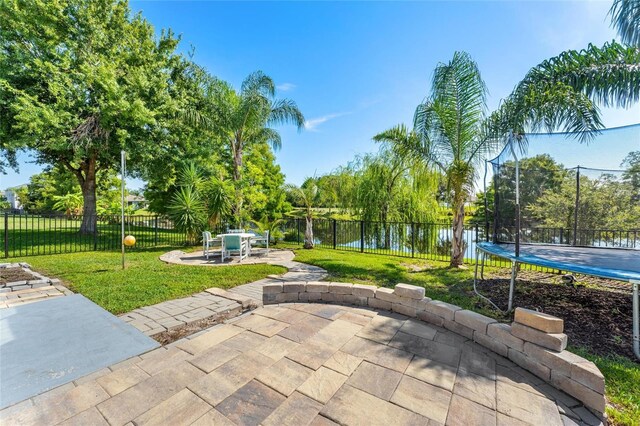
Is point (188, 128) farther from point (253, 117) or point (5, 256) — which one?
point (5, 256)

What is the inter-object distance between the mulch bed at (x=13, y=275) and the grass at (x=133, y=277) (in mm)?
363

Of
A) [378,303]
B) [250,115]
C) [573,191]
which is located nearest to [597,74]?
[573,191]

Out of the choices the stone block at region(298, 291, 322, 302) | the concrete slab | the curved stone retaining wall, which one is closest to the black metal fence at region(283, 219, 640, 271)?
the curved stone retaining wall

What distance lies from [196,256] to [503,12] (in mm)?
9649

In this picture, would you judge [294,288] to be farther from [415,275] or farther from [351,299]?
[415,275]

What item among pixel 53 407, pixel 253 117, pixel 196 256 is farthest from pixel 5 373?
pixel 253 117

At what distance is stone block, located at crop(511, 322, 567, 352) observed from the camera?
207cm

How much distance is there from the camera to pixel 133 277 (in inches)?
207

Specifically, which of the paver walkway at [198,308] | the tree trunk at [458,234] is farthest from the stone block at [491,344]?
the tree trunk at [458,234]

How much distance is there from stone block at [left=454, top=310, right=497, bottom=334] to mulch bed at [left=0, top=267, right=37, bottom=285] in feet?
22.6

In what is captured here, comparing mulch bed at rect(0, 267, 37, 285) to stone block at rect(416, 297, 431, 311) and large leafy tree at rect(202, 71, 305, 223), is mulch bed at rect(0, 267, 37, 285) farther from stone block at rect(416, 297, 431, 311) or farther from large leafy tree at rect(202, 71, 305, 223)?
stone block at rect(416, 297, 431, 311)

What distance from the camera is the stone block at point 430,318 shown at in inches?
119

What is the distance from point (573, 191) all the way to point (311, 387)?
250 inches

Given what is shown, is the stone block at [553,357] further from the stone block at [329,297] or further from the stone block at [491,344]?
the stone block at [329,297]
